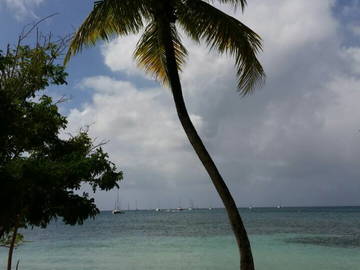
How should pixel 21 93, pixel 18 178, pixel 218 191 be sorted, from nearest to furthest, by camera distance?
pixel 18 178 → pixel 218 191 → pixel 21 93

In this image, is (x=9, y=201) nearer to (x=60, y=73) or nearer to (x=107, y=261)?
(x=60, y=73)

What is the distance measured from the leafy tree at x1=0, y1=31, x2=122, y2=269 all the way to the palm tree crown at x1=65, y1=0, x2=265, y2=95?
1.12m

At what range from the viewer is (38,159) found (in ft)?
22.0

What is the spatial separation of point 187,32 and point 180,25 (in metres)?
0.20

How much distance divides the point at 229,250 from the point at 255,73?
24898 millimetres

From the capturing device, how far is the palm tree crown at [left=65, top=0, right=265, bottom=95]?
Answer: 24.2 ft

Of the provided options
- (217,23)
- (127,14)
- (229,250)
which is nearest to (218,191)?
(217,23)

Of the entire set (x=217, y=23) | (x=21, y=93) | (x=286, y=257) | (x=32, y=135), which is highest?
(x=217, y=23)

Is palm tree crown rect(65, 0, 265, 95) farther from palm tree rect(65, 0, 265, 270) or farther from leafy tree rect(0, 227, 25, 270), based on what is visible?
leafy tree rect(0, 227, 25, 270)

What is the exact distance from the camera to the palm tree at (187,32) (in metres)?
6.95

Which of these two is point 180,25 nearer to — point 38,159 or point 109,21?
point 109,21

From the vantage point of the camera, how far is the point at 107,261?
26984mm

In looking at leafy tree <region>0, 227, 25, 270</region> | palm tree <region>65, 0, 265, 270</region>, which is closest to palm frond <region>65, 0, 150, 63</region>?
palm tree <region>65, 0, 265, 270</region>

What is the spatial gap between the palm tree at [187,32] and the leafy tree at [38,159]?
1.12 m
